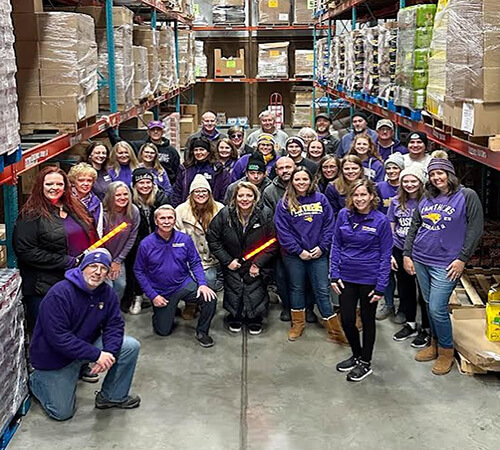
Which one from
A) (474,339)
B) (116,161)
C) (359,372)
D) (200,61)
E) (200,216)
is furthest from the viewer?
(200,61)

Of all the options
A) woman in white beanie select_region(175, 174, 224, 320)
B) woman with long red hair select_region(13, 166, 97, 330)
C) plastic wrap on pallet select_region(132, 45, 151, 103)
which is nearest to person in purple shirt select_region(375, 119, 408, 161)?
woman in white beanie select_region(175, 174, 224, 320)

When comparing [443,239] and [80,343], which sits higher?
[443,239]

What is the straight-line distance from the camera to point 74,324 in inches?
180

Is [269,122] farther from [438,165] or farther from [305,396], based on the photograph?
[305,396]

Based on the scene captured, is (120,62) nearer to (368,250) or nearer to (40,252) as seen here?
(40,252)

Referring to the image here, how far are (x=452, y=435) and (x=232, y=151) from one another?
174 inches

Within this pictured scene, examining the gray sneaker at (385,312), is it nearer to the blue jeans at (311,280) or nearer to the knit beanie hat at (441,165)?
the blue jeans at (311,280)

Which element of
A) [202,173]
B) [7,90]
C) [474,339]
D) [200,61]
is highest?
[7,90]

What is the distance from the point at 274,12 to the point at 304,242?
13.0 meters

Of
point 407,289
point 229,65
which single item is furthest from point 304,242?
point 229,65

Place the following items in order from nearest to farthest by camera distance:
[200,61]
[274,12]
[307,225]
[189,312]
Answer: [307,225]
[189,312]
[274,12]
[200,61]

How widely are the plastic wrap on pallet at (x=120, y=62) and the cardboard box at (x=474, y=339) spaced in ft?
15.4

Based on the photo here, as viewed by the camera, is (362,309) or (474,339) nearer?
(362,309)

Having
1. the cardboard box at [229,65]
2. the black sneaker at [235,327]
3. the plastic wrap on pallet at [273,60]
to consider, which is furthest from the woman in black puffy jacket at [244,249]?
the cardboard box at [229,65]
